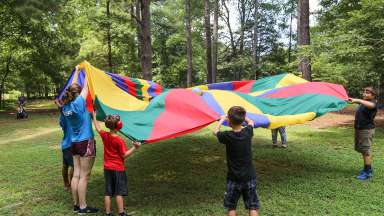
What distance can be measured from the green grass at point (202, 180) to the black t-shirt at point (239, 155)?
880 millimetres

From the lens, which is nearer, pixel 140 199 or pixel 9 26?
pixel 140 199

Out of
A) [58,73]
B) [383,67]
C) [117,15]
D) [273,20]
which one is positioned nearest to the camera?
[383,67]

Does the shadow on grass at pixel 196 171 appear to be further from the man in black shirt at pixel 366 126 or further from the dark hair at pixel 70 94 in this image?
the dark hair at pixel 70 94

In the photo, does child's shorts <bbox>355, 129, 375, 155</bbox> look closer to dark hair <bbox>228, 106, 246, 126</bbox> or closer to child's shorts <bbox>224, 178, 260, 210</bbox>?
child's shorts <bbox>224, 178, 260, 210</bbox>

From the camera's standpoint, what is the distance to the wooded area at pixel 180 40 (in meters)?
9.99

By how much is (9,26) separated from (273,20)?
23.4 m

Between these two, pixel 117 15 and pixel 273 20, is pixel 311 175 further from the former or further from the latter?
pixel 273 20

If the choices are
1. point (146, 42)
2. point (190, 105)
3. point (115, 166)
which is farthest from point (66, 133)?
point (146, 42)

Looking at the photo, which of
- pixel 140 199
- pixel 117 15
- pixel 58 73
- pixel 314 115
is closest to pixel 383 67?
pixel 314 115

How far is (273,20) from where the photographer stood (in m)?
35.3

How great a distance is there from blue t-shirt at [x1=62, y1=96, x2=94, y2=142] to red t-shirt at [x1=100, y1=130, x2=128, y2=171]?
362mm

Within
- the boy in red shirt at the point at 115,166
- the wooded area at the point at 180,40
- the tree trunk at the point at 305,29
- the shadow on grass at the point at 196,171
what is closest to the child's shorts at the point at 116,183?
the boy in red shirt at the point at 115,166

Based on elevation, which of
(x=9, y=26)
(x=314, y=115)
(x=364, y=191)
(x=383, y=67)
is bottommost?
(x=364, y=191)

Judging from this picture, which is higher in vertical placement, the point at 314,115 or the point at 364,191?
the point at 314,115
